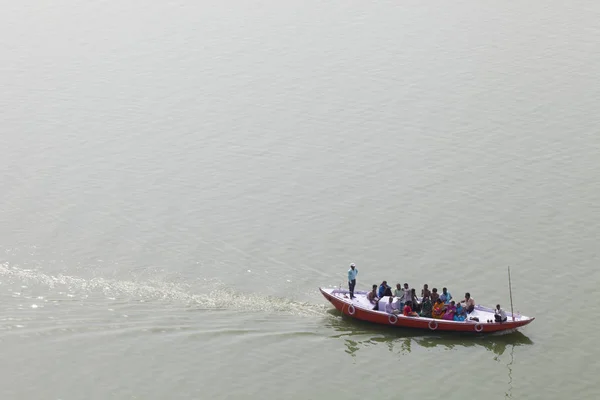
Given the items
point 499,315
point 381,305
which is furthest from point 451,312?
point 381,305

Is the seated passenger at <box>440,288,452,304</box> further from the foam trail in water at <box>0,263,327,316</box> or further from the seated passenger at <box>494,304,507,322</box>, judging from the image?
the foam trail in water at <box>0,263,327,316</box>

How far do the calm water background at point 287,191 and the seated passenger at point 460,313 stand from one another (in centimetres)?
87

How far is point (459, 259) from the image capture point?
134 ft

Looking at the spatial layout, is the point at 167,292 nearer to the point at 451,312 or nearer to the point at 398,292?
the point at 398,292

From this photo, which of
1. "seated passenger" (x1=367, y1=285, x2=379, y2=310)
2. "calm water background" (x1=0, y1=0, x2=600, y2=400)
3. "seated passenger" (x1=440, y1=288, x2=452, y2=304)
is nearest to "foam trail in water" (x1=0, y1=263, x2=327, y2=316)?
"calm water background" (x1=0, y1=0, x2=600, y2=400)

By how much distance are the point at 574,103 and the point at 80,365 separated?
32421mm

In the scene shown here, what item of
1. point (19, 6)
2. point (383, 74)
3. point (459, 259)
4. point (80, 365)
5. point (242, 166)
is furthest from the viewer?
point (19, 6)

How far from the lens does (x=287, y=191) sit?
152ft

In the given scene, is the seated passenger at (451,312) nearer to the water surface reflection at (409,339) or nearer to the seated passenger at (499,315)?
the water surface reflection at (409,339)

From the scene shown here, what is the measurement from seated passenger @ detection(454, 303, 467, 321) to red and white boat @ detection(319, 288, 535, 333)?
0.28 metres

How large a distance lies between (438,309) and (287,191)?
1227 centimetres

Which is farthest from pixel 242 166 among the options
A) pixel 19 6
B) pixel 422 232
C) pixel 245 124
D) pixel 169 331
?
pixel 19 6

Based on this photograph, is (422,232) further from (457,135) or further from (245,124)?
(245,124)

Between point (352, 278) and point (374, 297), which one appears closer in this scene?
point (374, 297)
